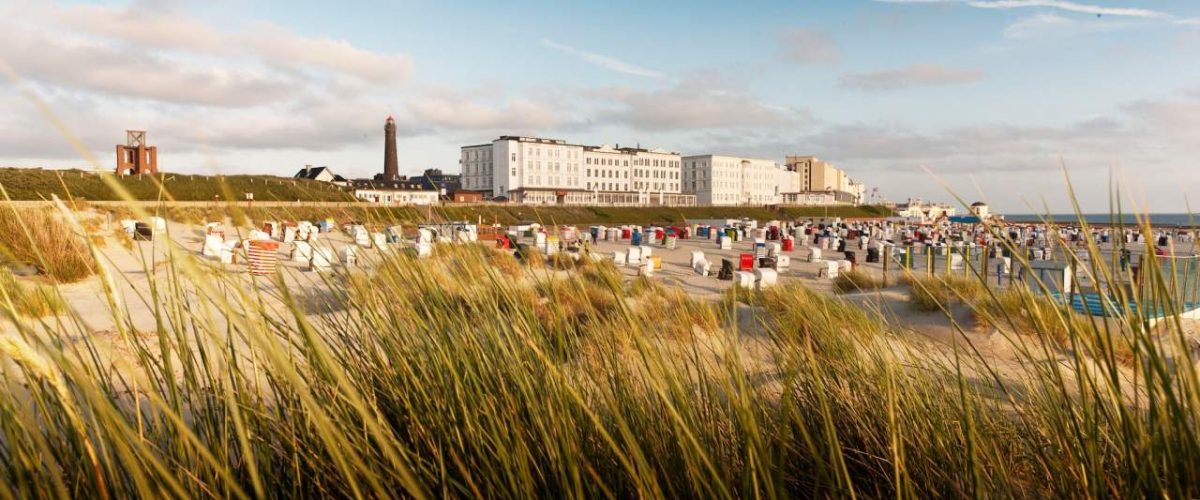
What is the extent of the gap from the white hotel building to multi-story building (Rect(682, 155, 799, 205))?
219cm

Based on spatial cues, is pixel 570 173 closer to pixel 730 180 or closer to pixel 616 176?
pixel 616 176

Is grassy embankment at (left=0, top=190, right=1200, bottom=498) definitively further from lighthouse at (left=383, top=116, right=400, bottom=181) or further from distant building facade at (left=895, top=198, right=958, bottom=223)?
distant building facade at (left=895, top=198, right=958, bottom=223)

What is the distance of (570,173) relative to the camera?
7525 cm

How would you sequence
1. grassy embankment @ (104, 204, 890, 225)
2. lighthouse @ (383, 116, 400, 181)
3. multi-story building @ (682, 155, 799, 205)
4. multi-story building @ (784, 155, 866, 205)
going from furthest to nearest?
multi-story building @ (784, 155, 866, 205), multi-story building @ (682, 155, 799, 205), lighthouse @ (383, 116, 400, 181), grassy embankment @ (104, 204, 890, 225)

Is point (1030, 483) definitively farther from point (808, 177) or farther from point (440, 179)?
point (808, 177)

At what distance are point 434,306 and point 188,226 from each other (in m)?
24.8

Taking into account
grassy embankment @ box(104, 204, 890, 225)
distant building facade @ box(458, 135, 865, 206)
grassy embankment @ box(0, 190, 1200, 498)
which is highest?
distant building facade @ box(458, 135, 865, 206)

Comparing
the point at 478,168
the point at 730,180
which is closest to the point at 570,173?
the point at 478,168

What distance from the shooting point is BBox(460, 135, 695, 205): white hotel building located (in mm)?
70188

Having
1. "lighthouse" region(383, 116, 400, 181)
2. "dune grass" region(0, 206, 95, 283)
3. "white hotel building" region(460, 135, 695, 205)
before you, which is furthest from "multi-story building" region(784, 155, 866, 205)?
"dune grass" region(0, 206, 95, 283)

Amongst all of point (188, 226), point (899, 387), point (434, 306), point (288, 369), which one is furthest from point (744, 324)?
point (188, 226)

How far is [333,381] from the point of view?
149 centimetres

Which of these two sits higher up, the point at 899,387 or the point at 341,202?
the point at 341,202

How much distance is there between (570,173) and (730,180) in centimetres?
2475
